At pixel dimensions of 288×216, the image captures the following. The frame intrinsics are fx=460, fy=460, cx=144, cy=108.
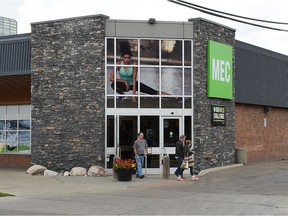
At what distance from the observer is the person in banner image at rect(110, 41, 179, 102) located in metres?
19.5

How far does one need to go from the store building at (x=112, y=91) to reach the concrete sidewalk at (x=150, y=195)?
1.64 m

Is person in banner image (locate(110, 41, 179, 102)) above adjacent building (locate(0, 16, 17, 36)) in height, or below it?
below

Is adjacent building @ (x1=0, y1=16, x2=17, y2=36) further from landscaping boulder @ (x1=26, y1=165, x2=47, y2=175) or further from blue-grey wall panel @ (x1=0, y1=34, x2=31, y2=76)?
landscaping boulder @ (x1=26, y1=165, x2=47, y2=175)

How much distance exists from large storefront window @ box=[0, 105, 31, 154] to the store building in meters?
4.11

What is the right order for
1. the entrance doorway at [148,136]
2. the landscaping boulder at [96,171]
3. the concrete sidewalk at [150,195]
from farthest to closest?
the entrance doorway at [148,136] < the landscaping boulder at [96,171] < the concrete sidewalk at [150,195]

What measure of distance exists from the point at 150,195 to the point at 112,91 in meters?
7.12

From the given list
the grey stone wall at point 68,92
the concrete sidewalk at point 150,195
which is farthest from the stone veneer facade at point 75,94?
the concrete sidewalk at point 150,195

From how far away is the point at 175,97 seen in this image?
19.9 metres

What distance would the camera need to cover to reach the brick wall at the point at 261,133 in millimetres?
24547

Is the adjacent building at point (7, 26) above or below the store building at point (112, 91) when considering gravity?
above

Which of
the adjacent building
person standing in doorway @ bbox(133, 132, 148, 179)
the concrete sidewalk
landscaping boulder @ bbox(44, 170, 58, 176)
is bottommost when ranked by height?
the concrete sidewalk

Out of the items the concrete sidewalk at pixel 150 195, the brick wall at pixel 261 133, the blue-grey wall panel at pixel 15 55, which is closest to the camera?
the concrete sidewalk at pixel 150 195

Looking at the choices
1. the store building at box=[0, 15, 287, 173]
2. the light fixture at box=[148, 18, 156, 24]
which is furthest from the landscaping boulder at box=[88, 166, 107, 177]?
the light fixture at box=[148, 18, 156, 24]

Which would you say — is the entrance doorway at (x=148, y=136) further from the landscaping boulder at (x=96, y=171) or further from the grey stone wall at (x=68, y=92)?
the landscaping boulder at (x=96, y=171)
